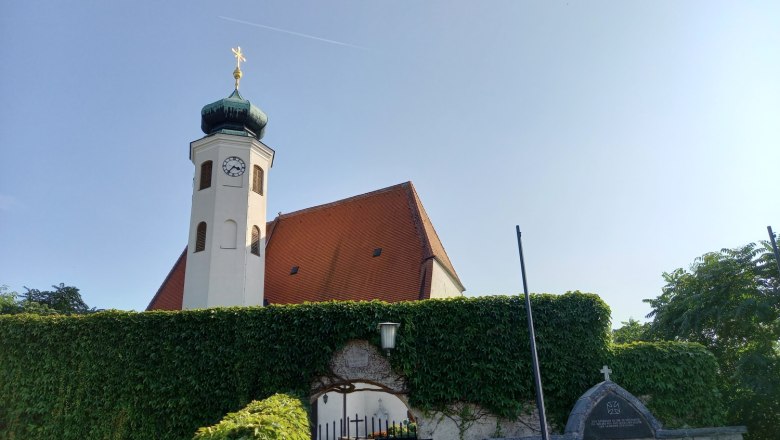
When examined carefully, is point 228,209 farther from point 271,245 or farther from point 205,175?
point 271,245

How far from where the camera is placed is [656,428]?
10.2 metres

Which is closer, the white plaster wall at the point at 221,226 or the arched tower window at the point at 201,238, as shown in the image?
the white plaster wall at the point at 221,226

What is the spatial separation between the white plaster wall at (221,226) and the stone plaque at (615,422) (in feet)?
41.7

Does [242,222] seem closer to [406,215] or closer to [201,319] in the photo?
[406,215]

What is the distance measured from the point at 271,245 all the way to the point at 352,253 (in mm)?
5047

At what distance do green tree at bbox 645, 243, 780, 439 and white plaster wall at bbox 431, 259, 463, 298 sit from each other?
7.20 meters

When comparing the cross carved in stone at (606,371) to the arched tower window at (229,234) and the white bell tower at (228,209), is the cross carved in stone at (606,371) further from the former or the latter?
the arched tower window at (229,234)

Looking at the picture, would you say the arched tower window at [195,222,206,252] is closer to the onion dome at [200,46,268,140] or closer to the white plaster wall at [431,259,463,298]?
the onion dome at [200,46,268,140]

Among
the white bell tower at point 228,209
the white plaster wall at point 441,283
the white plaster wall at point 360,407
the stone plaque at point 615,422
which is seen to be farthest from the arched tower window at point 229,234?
the stone plaque at point 615,422

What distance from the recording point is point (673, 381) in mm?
11398

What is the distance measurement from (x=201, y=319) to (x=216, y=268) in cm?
686

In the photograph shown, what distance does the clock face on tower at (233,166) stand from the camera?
20203mm

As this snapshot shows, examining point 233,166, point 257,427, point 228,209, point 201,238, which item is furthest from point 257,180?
point 257,427

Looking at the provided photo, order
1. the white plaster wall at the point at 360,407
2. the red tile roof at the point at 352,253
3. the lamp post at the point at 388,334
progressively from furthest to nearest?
the white plaster wall at the point at 360,407 < the red tile roof at the point at 352,253 < the lamp post at the point at 388,334
